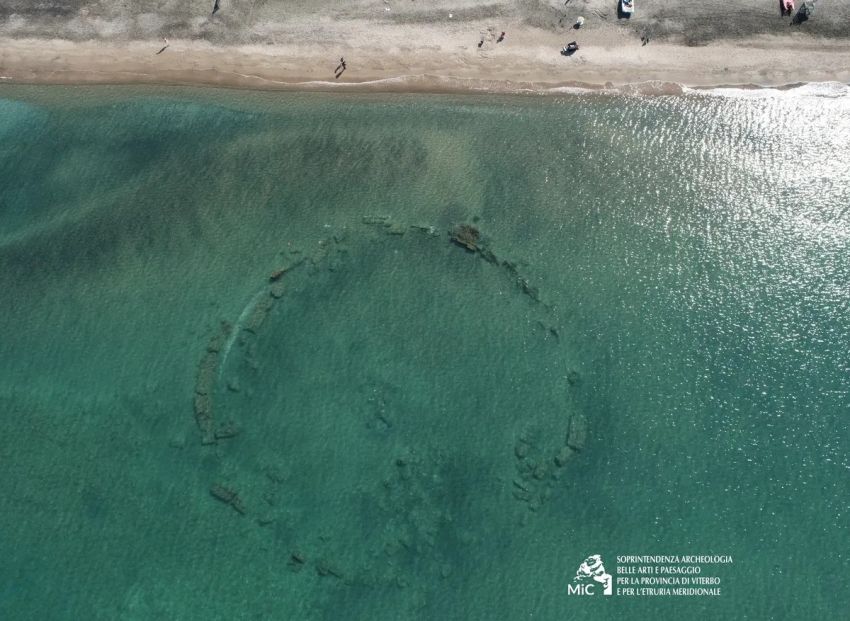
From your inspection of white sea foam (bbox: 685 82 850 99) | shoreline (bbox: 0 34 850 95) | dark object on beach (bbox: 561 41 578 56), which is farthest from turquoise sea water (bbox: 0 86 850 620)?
dark object on beach (bbox: 561 41 578 56)

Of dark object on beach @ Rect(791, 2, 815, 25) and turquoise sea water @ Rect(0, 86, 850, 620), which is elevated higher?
dark object on beach @ Rect(791, 2, 815, 25)

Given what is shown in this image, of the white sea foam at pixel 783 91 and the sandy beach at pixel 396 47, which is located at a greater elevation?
the sandy beach at pixel 396 47

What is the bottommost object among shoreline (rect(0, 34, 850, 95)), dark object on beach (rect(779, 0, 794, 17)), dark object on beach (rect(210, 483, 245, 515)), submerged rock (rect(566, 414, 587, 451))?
dark object on beach (rect(210, 483, 245, 515))

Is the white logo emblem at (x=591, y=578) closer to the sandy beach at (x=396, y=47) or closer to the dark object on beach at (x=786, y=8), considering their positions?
the sandy beach at (x=396, y=47)

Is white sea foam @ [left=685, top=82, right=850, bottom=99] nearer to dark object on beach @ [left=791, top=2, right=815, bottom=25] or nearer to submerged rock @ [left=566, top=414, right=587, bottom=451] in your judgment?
dark object on beach @ [left=791, top=2, right=815, bottom=25]

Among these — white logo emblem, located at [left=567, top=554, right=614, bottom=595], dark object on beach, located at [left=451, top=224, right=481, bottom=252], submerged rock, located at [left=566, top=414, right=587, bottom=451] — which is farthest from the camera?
dark object on beach, located at [left=451, top=224, right=481, bottom=252]

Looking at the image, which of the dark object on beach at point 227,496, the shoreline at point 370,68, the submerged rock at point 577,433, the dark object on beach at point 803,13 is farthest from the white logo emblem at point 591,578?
the dark object on beach at point 803,13
